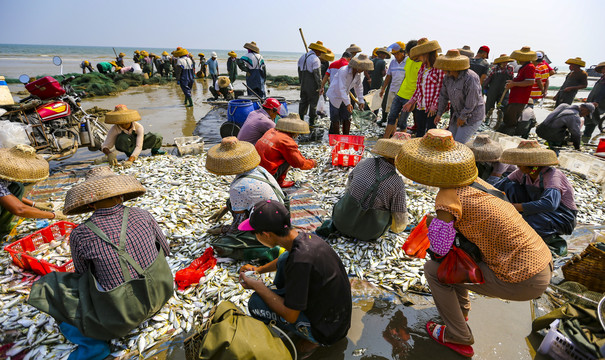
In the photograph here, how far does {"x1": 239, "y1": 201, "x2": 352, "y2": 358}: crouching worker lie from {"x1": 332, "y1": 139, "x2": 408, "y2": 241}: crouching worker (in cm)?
131

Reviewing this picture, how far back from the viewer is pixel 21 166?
288cm

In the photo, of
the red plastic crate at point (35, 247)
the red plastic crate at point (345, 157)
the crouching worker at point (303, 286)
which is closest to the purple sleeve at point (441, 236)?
the crouching worker at point (303, 286)

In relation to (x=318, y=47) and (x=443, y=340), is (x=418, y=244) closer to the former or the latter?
(x=443, y=340)

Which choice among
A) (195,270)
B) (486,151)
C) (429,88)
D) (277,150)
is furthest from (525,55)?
(195,270)

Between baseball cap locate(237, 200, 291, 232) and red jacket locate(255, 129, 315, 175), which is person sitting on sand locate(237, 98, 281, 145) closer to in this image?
red jacket locate(255, 129, 315, 175)

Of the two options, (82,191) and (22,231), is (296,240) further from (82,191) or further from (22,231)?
(22,231)

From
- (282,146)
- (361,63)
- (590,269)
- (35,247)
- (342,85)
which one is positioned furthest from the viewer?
(342,85)

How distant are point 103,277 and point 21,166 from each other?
66.7 inches

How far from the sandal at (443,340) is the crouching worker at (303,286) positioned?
817mm

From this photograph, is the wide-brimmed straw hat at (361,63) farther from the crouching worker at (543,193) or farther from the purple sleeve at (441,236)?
the purple sleeve at (441,236)

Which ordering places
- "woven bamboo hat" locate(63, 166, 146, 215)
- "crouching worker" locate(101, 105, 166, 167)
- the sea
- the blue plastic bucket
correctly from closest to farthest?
1. "woven bamboo hat" locate(63, 166, 146, 215)
2. "crouching worker" locate(101, 105, 166, 167)
3. the blue plastic bucket
4. the sea

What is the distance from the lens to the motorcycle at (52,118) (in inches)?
210

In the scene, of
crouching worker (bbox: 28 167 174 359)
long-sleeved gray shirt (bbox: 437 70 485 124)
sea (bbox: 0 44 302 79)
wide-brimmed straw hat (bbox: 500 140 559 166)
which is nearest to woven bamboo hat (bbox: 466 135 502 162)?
wide-brimmed straw hat (bbox: 500 140 559 166)

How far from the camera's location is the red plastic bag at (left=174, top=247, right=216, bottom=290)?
9.97 feet
